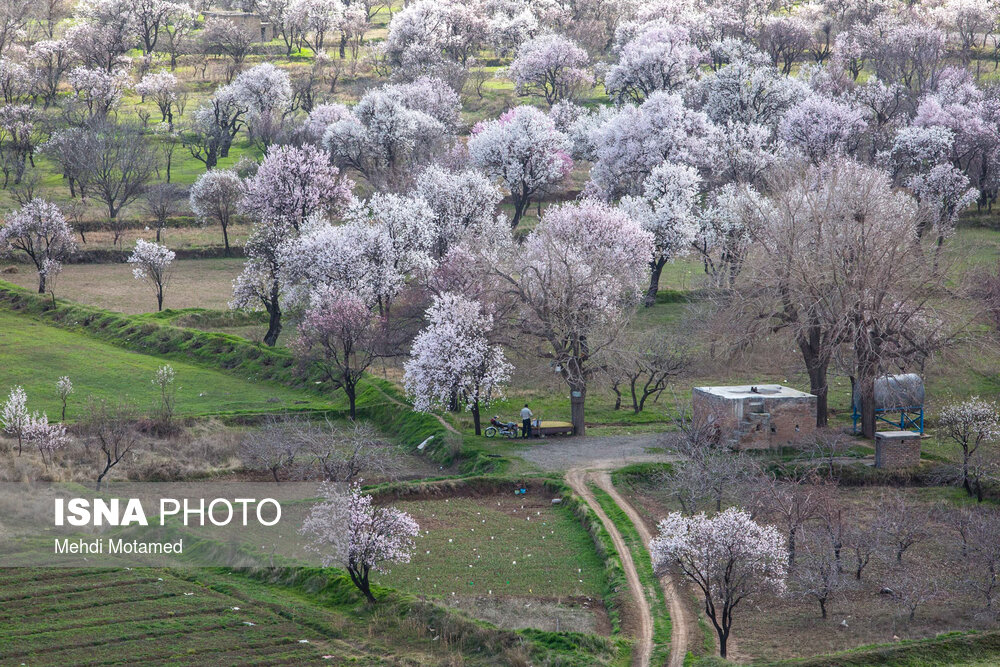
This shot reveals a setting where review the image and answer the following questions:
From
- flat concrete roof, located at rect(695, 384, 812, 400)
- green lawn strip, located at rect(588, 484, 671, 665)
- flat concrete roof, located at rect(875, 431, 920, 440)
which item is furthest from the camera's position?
flat concrete roof, located at rect(695, 384, 812, 400)

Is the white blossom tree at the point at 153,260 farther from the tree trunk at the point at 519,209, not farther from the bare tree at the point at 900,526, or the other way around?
the bare tree at the point at 900,526

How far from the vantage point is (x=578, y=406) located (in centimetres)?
4269

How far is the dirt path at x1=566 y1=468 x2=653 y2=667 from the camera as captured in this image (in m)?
25.9

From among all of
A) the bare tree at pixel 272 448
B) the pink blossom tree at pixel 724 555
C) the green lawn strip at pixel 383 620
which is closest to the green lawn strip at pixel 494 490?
the bare tree at pixel 272 448

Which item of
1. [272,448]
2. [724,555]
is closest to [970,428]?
[724,555]

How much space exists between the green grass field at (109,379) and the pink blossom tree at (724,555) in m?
25.4

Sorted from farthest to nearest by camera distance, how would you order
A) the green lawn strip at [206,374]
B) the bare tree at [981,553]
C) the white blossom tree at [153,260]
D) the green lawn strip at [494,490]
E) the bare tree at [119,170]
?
the bare tree at [119,170]
the white blossom tree at [153,260]
the green lawn strip at [206,374]
the green lawn strip at [494,490]
the bare tree at [981,553]

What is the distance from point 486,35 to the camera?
132 meters

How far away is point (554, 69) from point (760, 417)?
77.4 m

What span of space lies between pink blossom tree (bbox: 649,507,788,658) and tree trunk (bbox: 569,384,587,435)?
53.2 feet

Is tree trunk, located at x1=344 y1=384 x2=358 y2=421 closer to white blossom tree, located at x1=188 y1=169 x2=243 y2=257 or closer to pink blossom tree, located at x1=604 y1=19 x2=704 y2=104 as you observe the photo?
white blossom tree, located at x1=188 y1=169 x2=243 y2=257

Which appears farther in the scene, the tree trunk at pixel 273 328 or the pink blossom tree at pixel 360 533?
the tree trunk at pixel 273 328

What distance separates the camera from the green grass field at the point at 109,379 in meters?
47.6

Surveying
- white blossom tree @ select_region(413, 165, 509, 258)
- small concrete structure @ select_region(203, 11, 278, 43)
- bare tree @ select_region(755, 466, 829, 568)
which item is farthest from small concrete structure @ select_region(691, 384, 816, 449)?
small concrete structure @ select_region(203, 11, 278, 43)
